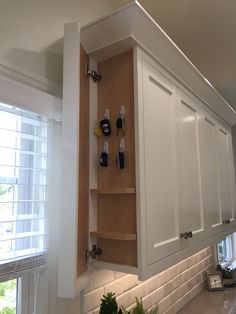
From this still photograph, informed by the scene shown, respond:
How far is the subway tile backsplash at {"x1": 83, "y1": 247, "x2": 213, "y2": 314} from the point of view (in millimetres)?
1250

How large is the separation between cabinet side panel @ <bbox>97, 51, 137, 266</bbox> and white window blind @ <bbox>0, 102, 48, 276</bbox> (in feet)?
0.78

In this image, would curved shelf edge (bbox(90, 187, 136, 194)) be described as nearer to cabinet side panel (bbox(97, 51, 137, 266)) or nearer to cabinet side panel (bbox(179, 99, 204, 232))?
cabinet side panel (bbox(97, 51, 137, 266))

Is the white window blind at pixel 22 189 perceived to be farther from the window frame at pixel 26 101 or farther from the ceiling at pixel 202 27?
the ceiling at pixel 202 27

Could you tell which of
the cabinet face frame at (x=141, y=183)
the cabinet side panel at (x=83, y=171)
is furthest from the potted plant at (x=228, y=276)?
the cabinet side panel at (x=83, y=171)

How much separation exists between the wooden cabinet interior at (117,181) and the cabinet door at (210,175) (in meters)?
0.80

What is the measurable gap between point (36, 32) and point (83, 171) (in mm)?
607

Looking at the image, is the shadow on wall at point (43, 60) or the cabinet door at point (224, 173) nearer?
the shadow on wall at point (43, 60)

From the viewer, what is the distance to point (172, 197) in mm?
1286

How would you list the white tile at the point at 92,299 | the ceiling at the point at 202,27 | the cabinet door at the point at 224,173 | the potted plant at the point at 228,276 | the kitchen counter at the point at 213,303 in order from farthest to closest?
the potted plant at the point at 228,276 → the cabinet door at the point at 224,173 → the kitchen counter at the point at 213,303 → the ceiling at the point at 202,27 → the white tile at the point at 92,299

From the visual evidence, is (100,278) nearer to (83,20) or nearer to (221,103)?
(83,20)

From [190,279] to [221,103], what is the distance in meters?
1.43

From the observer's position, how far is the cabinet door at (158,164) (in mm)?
1089

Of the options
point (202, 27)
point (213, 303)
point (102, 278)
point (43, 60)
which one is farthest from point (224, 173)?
point (43, 60)

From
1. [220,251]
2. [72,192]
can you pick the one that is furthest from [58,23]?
[220,251]
